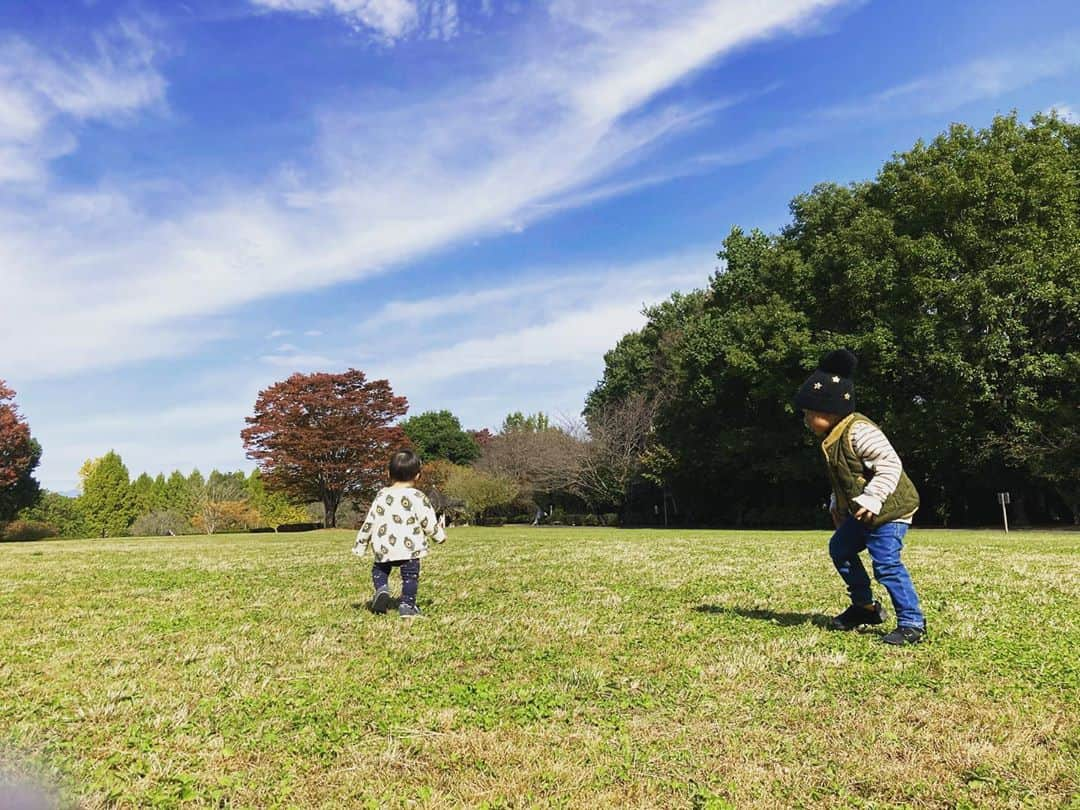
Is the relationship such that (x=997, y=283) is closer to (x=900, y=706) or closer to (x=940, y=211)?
(x=940, y=211)

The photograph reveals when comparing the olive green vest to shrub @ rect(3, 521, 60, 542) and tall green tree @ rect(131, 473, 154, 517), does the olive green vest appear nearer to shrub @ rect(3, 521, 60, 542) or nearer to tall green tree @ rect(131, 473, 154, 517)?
shrub @ rect(3, 521, 60, 542)

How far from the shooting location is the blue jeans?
16.2ft

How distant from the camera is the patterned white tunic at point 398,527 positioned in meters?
6.58

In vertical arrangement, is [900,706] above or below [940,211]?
below

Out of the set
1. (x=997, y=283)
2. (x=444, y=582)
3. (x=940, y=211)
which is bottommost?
(x=444, y=582)

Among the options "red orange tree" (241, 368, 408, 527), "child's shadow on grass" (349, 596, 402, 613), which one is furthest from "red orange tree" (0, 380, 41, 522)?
"child's shadow on grass" (349, 596, 402, 613)

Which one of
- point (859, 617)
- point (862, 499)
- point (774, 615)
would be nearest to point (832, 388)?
point (862, 499)

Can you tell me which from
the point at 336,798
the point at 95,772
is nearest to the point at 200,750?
the point at 95,772

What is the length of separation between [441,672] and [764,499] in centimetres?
3900

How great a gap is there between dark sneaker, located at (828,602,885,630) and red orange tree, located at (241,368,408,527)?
39080 millimetres

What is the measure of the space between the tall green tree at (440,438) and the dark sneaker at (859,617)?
6414 cm

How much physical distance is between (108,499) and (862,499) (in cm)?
6758

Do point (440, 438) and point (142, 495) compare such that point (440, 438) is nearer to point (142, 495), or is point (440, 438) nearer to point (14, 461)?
point (142, 495)

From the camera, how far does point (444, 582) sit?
8.90 metres
